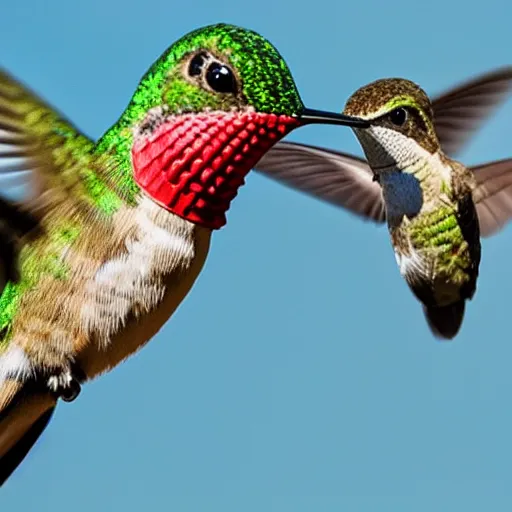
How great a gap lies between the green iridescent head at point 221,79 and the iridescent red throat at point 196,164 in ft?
0.14

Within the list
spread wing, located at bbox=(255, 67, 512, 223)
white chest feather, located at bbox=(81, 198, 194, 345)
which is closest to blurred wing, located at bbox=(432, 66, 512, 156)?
spread wing, located at bbox=(255, 67, 512, 223)

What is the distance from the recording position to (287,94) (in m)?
2.64

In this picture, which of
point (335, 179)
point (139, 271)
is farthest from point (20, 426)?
point (335, 179)

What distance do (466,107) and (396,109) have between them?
108 centimetres

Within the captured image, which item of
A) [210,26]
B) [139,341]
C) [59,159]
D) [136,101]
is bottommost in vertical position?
[139,341]

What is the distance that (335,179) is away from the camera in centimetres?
501

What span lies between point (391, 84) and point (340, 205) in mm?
1176

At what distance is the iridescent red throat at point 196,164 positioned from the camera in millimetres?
2729

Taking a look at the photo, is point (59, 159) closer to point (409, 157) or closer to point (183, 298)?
point (183, 298)

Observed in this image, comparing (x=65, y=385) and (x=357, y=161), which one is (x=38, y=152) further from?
(x=357, y=161)

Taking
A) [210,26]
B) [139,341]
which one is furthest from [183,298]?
[210,26]

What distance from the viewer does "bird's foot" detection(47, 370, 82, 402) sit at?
2.91 meters

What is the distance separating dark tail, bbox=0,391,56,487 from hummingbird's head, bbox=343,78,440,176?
1374mm

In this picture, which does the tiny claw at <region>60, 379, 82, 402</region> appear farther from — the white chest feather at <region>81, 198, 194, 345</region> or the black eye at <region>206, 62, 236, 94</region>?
the black eye at <region>206, 62, 236, 94</region>
